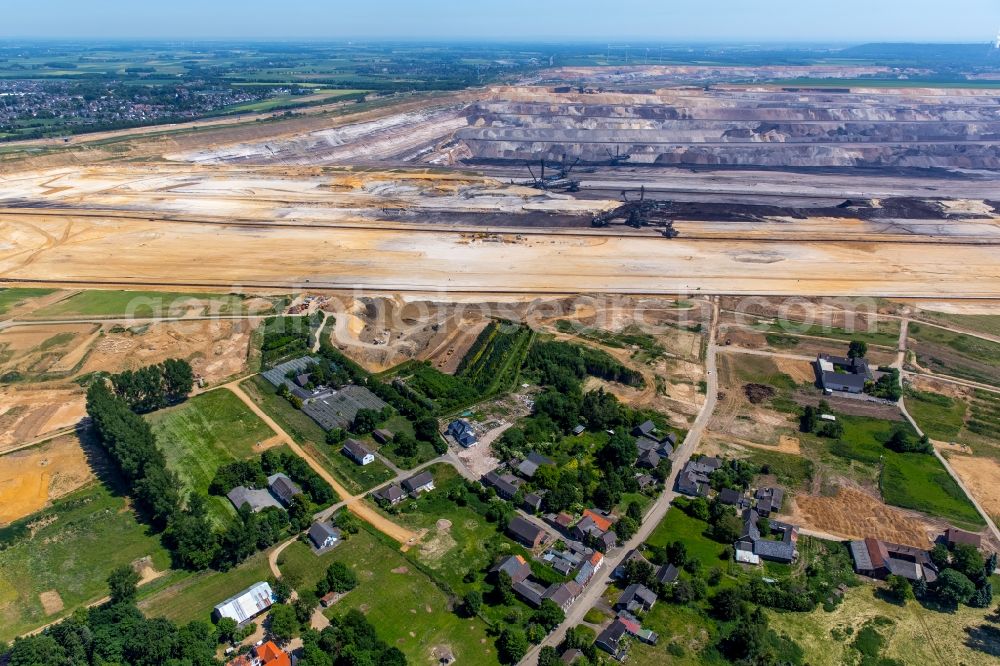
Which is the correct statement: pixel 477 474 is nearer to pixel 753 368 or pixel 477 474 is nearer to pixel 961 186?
pixel 753 368

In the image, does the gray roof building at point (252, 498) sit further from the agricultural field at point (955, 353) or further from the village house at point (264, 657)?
the agricultural field at point (955, 353)

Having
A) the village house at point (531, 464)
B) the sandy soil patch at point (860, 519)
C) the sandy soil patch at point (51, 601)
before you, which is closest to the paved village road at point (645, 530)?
the sandy soil patch at point (860, 519)

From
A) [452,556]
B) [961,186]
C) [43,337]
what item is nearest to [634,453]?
[452,556]

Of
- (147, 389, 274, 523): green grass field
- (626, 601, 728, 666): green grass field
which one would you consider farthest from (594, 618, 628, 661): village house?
(147, 389, 274, 523): green grass field

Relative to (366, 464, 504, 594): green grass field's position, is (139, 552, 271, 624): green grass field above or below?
below

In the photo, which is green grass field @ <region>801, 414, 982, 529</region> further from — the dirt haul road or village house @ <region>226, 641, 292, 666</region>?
village house @ <region>226, 641, 292, 666</region>
